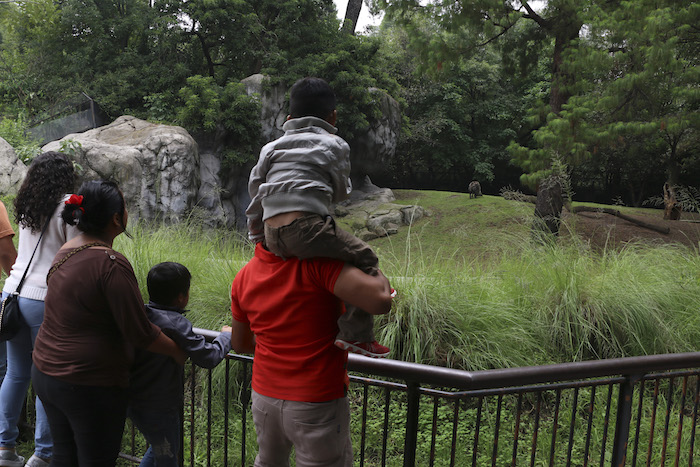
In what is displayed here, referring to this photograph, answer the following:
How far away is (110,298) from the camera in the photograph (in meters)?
1.97

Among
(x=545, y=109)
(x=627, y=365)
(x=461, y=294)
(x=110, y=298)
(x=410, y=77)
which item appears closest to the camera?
(x=110, y=298)

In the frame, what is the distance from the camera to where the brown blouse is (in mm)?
1976

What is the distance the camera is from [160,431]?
2254mm

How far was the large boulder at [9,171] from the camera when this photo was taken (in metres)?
9.33

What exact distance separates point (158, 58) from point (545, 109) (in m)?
11.4

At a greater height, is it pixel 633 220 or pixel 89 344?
pixel 89 344

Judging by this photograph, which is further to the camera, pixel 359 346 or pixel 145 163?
pixel 145 163

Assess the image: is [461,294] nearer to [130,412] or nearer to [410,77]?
[130,412]

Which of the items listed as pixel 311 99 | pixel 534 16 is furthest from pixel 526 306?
pixel 534 16

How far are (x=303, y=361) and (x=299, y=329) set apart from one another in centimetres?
9

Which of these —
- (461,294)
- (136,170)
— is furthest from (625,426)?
(136,170)

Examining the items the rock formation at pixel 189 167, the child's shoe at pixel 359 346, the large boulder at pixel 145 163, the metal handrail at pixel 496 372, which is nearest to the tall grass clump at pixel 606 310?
the metal handrail at pixel 496 372

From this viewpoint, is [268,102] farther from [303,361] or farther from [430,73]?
[303,361]

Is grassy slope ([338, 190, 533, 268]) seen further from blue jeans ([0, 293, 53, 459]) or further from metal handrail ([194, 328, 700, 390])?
metal handrail ([194, 328, 700, 390])
